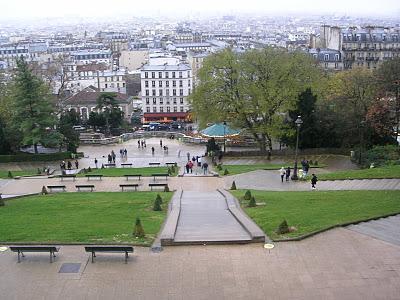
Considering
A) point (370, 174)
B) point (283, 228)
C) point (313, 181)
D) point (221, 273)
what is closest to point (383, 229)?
point (283, 228)

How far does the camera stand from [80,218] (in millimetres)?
21641

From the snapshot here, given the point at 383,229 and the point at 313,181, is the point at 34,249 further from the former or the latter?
the point at 313,181

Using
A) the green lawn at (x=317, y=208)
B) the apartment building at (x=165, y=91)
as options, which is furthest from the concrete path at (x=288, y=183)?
the apartment building at (x=165, y=91)

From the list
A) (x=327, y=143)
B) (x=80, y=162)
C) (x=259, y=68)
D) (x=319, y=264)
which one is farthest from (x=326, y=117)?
(x=319, y=264)

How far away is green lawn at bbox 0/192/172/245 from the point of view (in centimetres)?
1842

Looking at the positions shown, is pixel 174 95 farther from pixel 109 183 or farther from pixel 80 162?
pixel 109 183

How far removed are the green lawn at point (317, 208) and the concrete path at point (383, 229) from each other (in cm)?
46

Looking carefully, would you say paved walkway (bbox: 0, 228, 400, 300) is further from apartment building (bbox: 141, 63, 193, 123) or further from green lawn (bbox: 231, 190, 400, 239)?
apartment building (bbox: 141, 63, 193, 123)

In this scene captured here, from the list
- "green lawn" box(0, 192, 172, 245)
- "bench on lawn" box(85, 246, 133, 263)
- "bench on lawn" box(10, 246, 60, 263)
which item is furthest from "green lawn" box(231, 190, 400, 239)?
"bench on lawn" box(10, 246, 60, 263)

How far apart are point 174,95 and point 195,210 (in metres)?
66.9

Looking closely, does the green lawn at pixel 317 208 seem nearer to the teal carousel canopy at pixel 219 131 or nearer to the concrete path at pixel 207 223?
the concrete path at pixel 207 223

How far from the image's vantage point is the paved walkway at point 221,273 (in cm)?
1411

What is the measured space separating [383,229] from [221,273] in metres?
7.29

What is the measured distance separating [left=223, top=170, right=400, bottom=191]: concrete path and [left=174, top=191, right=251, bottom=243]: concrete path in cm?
637
